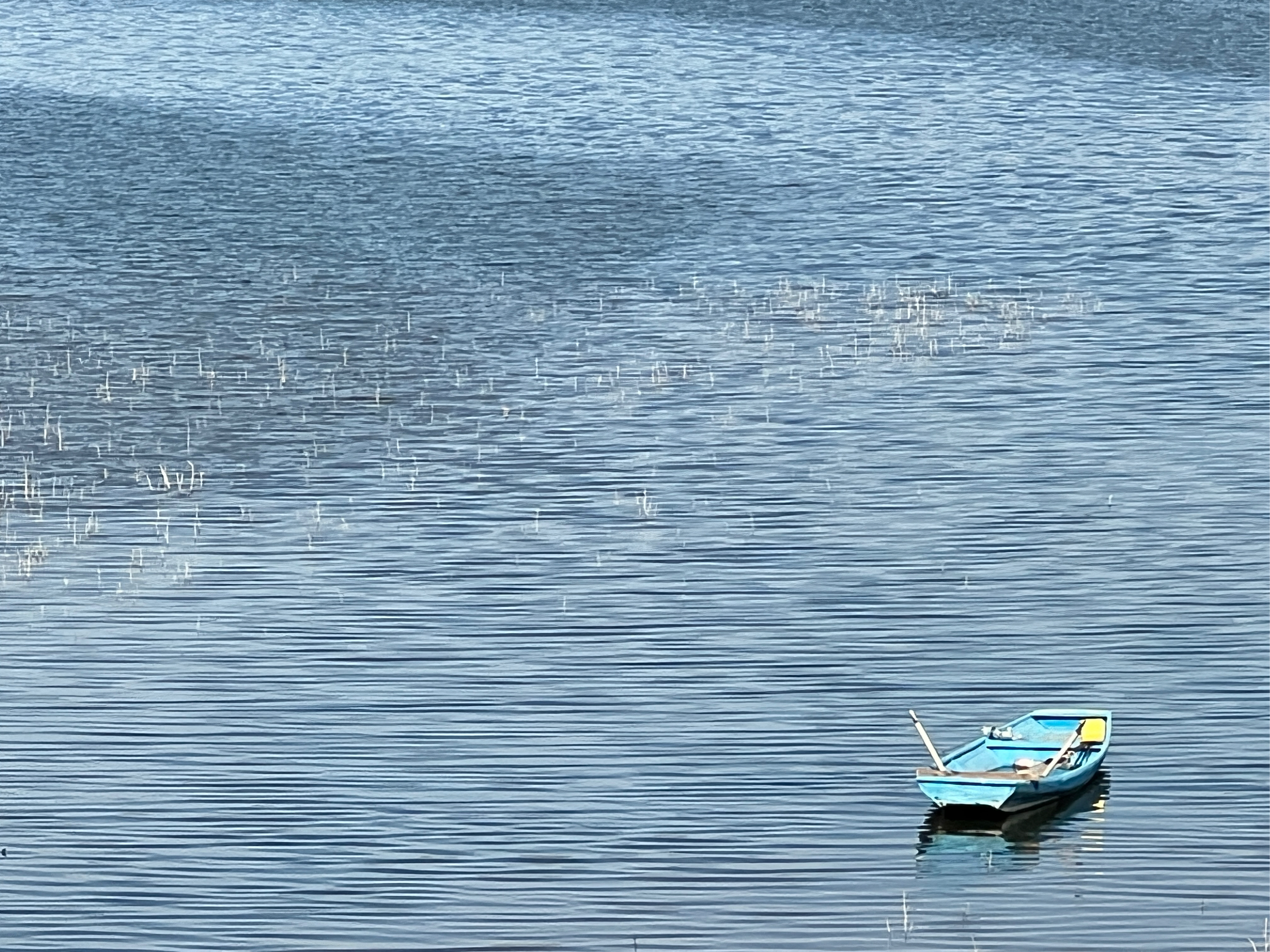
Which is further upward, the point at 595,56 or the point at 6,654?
the point at 595,56

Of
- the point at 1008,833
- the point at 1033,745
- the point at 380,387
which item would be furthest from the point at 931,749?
the point at 380,387

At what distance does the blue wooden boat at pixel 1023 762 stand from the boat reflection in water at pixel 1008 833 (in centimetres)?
16

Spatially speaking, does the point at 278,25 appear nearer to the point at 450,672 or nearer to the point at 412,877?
the point at 450,672

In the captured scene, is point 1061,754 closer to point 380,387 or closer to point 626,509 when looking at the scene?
point 626,509

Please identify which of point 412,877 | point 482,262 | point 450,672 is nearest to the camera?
point 412,877

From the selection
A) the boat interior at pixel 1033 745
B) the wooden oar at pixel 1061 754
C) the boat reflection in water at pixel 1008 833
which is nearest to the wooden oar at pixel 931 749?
the boat interior at pixel 1033 745

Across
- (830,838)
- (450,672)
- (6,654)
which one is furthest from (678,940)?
(6,654)

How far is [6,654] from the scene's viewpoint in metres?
37.9

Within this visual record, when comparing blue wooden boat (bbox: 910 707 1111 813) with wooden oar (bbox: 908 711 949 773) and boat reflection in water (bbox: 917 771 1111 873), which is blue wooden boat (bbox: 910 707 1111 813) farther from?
boat reflection in water (bbox: 917 771 1111 873)

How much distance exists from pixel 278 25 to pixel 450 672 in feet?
256

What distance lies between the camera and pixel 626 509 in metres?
45.7

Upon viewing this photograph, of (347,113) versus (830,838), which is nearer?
(830,838)

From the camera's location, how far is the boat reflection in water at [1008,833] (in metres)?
29.8

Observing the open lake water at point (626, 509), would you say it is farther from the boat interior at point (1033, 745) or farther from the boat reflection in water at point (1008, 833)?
the boat interior at point (1033, 745)
